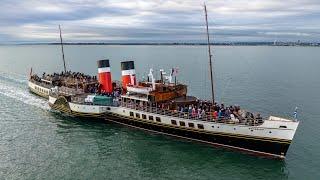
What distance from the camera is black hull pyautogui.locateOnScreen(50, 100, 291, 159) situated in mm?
34812

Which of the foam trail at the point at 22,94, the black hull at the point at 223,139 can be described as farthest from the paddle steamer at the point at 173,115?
the foam trail at the point at 22,94

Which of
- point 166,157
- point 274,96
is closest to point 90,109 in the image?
point 166,157

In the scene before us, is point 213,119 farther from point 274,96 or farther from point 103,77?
point 274,96

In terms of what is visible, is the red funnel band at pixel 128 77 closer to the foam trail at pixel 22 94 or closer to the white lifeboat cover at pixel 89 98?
the white lifeboat cover at pixel 89 98

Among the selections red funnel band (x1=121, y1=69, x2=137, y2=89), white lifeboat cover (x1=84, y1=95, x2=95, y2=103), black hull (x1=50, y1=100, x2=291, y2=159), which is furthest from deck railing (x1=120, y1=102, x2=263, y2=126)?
red funnel band (x1=121, y1=69, x2=137, y2=89)

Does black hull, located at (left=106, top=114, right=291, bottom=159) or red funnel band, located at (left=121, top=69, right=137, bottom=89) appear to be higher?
red funnel band, located at (left=121, top=69, right=137, bottom=89)

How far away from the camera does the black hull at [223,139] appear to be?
114 ft

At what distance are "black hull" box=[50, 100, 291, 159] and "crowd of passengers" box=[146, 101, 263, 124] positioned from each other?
1539mm

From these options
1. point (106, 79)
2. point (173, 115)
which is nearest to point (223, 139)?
point (173, 115)

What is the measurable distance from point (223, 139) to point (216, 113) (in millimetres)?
2579

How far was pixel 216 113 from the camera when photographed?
1481 inches

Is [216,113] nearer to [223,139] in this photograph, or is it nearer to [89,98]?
[223,139]

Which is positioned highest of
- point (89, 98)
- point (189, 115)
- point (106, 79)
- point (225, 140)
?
point (106, 79)

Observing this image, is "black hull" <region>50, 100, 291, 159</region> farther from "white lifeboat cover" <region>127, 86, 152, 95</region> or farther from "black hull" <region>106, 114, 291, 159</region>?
"white lifeboat cover" <region>127, 86, 152, 95</region>
